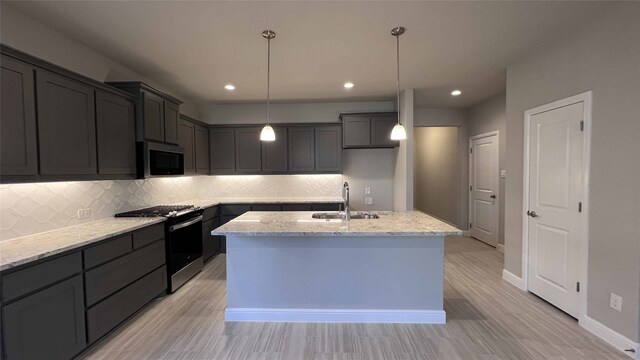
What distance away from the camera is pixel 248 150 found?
4.98 m

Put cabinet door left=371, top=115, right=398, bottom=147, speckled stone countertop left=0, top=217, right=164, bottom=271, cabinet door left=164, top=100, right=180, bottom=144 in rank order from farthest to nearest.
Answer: cabinet door left=371, top=115, right=398, bottom=147 → cabinet door left=164, top=100, right=180, bottom=144 → speckled stone countertop left=0, top=217, right=164, bottom=271

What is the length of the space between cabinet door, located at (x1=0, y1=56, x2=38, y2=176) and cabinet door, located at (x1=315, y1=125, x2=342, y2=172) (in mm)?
3594

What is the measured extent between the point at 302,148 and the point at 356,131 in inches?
39.8

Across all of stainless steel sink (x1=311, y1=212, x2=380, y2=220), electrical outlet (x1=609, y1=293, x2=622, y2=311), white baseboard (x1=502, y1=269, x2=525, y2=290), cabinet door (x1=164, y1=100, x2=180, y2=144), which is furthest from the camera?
cabinet door (x1=164, y1=100, x2=180, y2=144)

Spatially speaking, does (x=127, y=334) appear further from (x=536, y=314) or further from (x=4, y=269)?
(x=536, y=314)

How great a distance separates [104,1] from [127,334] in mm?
2751

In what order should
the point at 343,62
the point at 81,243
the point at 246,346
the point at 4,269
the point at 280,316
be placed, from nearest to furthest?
the point at 4,269 → the point at 81,243 → the point at 246,346 → the point at 280,316 → the point at 343,62

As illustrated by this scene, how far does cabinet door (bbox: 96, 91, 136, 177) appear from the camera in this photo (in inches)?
101

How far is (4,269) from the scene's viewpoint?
5.10ft

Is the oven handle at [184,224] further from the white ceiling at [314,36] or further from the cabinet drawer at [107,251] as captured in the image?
the white ceiling at [314,36]

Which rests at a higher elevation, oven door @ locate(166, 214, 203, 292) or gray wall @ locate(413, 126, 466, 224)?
gray wall @ locate(413, 126, 466, 224)

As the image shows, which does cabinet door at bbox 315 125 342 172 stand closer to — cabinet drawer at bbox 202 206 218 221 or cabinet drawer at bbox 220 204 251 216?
cabinet drawer at bbox 220 204 251 216

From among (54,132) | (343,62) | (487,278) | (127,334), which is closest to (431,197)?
(487,278)

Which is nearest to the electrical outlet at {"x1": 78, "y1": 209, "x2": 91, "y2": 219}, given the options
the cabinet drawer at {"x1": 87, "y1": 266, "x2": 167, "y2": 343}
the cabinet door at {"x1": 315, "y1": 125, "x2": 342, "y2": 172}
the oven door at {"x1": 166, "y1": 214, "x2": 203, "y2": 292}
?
the oven door at {"x1": 166, "y1": 214, "x2": 203, "y2": 292}
